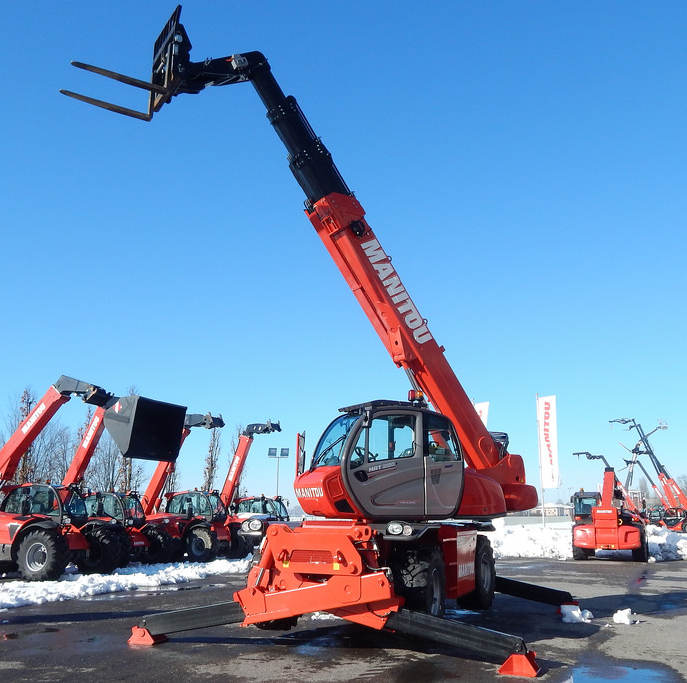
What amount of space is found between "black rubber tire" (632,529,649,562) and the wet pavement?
33.8ft

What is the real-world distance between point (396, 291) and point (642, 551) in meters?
15.2

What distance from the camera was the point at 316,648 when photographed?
26.5 feet

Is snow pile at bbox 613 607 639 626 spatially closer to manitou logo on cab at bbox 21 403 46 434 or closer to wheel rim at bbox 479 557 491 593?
wheel rim at bbox 479 557 491 593

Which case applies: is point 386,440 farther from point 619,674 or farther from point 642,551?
point 642,551

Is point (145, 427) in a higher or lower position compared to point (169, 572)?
higher

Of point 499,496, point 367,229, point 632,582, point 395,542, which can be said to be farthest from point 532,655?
point 632,582

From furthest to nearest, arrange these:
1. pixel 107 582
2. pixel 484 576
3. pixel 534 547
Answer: pixel 534 547 < pixel 107 582 < pixel 484 576

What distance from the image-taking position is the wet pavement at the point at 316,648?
688 cm

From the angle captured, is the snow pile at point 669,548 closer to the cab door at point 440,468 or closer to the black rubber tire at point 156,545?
the black rubber tire at point 156,545

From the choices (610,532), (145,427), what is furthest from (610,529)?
(145,427)

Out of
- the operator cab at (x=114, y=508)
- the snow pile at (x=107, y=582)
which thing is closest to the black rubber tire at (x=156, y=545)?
the snow pile at (x=107, y=582)

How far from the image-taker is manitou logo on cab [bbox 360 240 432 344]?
1180cm

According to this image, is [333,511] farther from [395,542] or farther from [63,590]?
[63,590]

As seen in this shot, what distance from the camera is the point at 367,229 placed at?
12.0 meters
